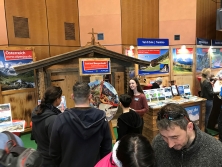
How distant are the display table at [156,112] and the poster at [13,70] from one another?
371 centimetres

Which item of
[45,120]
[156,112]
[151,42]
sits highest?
[151,42]

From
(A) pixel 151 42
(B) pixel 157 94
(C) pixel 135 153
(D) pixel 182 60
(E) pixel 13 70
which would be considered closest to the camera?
(C) pixel 135 153

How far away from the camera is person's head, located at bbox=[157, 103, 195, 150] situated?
1.27 meters

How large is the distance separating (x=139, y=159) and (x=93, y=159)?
971mm

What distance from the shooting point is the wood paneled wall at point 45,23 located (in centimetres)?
592

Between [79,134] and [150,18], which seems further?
[150,18]

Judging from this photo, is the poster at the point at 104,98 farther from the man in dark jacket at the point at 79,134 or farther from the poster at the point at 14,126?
the man in dark jacket at the point at 79,134

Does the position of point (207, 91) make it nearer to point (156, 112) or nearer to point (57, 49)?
point (156, 112)

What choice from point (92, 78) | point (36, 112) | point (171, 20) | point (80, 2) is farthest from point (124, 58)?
point (171, 20)

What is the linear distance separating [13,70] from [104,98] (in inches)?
126

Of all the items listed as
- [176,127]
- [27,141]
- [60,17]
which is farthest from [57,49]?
[176,127]

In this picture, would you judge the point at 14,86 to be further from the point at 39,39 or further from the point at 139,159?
the point at 139,159

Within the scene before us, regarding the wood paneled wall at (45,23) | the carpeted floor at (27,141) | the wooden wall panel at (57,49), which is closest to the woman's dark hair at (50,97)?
the carpeted floor at (27,141)

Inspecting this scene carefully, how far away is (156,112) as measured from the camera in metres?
4.16
